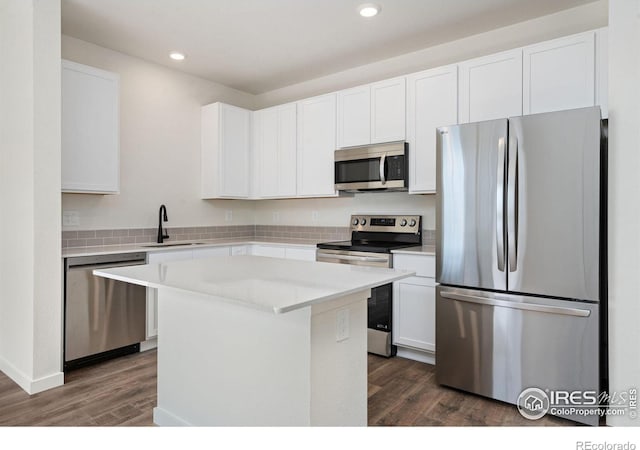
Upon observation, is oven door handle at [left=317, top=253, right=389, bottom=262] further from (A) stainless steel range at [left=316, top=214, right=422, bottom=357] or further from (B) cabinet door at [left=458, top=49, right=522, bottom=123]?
(B) cabinet door at [left=458, top=49, right=522, bottom=123]

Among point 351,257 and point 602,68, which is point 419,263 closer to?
point 351,257

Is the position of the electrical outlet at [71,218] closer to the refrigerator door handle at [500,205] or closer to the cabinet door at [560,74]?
the refrigerator door handle at [500,205]

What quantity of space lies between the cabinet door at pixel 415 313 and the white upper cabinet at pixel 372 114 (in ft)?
4.00

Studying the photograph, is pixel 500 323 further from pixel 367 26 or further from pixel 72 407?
pixel 72 407

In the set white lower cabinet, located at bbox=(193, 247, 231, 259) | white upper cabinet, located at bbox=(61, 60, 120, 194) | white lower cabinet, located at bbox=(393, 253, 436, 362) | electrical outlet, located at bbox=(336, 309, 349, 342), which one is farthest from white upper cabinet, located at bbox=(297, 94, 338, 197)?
electrical outlet, located at bbox=(336, 309, 349, 342)

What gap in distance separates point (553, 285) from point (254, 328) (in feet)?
5.51

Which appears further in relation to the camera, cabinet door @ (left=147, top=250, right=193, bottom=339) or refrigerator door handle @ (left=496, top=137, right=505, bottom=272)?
cabinet door @ (left=147, top=250, right=193, bottom=339)

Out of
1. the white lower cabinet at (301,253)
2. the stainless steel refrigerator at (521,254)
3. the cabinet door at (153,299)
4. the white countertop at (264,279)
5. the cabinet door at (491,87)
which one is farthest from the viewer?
the white lower cabinet at (301,253)

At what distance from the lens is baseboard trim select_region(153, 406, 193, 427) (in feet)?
7.13

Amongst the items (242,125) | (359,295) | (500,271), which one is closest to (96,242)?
(242,125)

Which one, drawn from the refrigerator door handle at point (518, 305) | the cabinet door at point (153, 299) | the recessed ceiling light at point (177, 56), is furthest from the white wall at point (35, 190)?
the refrigerator door handle at point (518, 305)

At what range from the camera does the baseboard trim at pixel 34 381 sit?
2698 millimetres

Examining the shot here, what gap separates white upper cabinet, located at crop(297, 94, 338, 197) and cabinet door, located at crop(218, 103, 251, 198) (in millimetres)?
706

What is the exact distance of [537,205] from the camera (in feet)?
7.80
